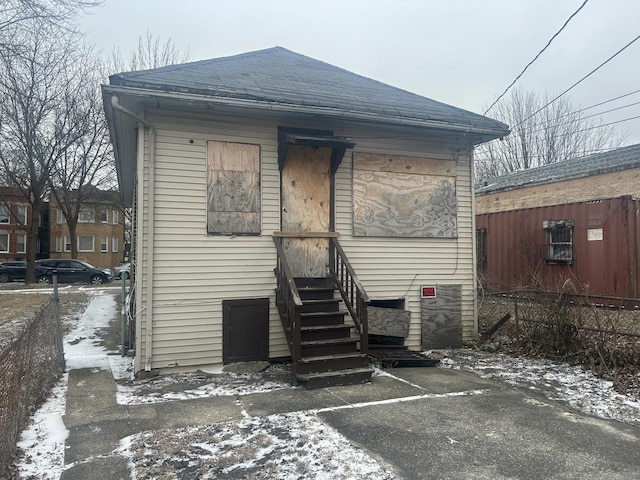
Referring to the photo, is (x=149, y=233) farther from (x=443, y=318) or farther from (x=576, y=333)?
(x=576, y=333)

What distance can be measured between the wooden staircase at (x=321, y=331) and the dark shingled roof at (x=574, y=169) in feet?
39.2

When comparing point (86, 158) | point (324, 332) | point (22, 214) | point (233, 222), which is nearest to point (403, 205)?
point (324, 332)

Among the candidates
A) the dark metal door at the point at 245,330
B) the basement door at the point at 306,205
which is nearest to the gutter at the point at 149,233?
the dark metal door at the point at 245,330

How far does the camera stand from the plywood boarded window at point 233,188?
22.0 feet

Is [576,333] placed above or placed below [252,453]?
above

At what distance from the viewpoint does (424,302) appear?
7922mm

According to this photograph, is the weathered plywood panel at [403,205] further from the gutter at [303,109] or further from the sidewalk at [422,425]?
the sidewalk at [422,425]

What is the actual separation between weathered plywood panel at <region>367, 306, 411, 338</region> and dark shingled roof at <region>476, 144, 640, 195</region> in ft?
36.1

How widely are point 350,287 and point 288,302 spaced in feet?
4.12

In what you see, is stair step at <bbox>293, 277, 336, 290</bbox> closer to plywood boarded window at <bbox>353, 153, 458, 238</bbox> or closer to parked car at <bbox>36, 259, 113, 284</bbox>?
plywood boarded window at <bbox>353, 153, 458, 238</bbox>

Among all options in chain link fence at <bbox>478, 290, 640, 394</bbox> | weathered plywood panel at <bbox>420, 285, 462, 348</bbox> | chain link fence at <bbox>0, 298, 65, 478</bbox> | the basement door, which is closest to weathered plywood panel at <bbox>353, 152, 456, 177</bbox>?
the basement door

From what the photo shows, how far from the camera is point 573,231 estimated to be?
11.8 meters

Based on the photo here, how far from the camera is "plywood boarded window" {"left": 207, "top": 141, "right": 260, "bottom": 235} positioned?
6.69m

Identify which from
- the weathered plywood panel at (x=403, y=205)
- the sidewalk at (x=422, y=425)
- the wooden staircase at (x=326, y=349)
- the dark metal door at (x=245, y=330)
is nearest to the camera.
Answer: the sidewalk at (x=422, y=425)
